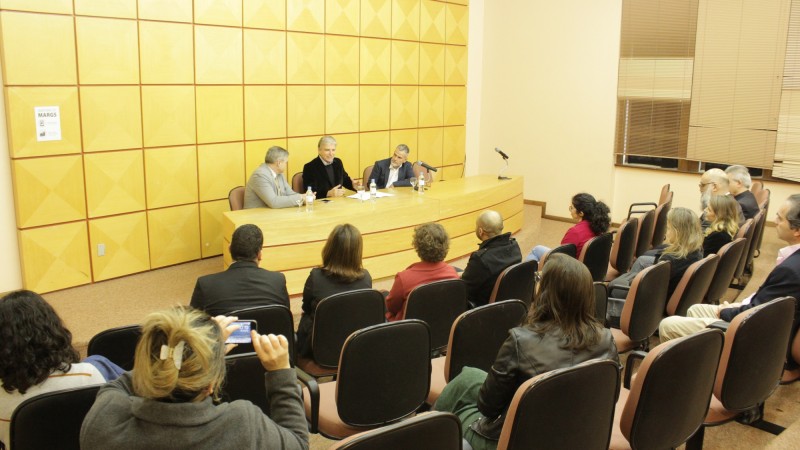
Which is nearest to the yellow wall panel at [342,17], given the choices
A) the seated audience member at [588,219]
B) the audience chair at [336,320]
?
the seated audience member at [588,219]

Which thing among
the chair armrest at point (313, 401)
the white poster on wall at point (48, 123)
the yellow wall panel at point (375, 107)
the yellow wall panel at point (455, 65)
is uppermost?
the yellow wall panel at point (455, 65)

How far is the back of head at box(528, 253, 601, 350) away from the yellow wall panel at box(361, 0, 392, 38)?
6327mm

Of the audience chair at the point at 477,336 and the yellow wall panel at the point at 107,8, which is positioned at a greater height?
the yellow wall panel at the point at 107,8

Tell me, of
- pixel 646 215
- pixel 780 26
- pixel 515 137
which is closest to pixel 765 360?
pixel 646 215

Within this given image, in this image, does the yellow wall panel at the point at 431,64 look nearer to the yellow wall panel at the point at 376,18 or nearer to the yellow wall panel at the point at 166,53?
the yellow wall panel at the point at 376,18

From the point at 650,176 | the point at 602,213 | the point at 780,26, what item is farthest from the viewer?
the point at 650,176

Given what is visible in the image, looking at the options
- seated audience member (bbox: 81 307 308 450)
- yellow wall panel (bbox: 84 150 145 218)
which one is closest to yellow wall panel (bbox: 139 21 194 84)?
yellow wall panel (bbox: 84 150 145 218)

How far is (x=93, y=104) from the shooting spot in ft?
19.3

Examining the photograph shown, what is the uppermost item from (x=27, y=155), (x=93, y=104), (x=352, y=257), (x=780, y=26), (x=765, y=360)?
(x=780, y=26)

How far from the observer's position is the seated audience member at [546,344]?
2330 millimetres

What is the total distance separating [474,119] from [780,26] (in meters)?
4.27

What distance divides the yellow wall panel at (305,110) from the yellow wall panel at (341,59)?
0.25 m

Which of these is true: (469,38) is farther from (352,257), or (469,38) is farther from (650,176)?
(352,257)

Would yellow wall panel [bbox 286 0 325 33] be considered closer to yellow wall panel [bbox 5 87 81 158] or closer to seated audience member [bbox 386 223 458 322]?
yellow wall panel [bbox 5 87 81 158]
